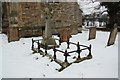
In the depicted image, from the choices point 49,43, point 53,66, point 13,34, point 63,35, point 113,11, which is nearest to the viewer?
point 53,66

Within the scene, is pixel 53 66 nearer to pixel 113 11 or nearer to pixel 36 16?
pixel 36 16

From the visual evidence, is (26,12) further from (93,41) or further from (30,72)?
(30,72)

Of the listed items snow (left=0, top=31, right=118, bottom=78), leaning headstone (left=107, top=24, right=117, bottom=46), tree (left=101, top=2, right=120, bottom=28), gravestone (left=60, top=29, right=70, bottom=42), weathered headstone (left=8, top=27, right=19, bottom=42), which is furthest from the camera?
tree (left=101, top=2, right=120, bottom=28)

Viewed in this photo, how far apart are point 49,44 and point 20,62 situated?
2251 millimetres

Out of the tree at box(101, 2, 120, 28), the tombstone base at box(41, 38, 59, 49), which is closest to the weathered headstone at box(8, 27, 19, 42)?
the tombstone base at box(41, 38, 59, 49)

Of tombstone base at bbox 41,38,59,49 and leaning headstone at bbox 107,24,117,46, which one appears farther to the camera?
leaning headstone at bbox 107,24,117,46

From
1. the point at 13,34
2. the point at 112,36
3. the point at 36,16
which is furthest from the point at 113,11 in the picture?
the point at 13,34

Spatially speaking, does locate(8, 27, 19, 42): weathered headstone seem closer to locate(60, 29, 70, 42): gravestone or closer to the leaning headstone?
locate(60, 29, 70, 42): gravestone

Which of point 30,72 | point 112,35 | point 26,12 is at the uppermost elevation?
point 26,12

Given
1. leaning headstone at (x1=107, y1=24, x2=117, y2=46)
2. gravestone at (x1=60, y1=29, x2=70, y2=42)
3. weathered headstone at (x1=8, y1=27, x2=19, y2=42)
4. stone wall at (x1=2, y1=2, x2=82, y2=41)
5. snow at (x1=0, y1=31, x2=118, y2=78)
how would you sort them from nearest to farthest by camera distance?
snow at (x1=0, y1=31, x2=118, y2=78) → leaning headstone at (x1=107, y1=24, x2=117, y2=46) → gravestone at (x1=60, y1=29, x2=70, y2=42) → weathered headstone at (x1=8, y1=27, x2=19, y2=42) → stone wall at (x1=2, y1=2, x2=82, y2=41)

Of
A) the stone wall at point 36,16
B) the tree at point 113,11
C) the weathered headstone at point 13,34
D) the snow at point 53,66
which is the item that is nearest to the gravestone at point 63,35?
the stone wall at point 36,16

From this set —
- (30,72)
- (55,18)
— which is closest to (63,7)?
(55,18)

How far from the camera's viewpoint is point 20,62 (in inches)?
372

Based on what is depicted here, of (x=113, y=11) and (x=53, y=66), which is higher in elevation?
(x=113, y=11)
